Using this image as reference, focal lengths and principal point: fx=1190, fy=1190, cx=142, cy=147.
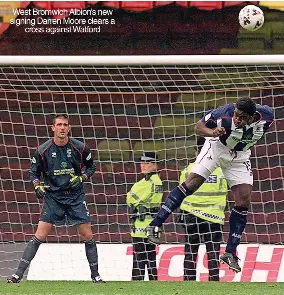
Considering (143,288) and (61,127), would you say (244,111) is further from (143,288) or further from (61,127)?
(61,127)

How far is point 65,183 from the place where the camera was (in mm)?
11227

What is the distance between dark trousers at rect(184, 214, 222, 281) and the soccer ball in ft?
7.00

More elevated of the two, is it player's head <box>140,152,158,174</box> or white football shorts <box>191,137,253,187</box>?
white football shorts <box>191,137,253,187</box>

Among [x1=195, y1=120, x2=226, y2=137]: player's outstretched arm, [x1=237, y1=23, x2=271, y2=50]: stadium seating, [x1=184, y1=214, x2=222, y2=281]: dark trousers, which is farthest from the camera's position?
[x1=237, y1=23, x2=271, y2=50]: stadium seating

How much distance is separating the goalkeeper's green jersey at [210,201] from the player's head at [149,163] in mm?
565

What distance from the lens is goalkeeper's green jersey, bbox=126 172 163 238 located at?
40.9 feet

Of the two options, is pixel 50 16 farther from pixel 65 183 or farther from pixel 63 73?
pixel 65 183

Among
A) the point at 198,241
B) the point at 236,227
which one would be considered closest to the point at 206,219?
the point at 198,241

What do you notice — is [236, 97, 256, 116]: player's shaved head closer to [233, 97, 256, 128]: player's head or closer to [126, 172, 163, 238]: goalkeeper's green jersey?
[233, 97, 256, 128]: player's head

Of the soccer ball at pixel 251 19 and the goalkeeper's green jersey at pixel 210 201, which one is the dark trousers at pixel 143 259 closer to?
the goalkeeper's green jersey at pixel 210 201

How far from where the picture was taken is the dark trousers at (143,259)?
40.9 feet

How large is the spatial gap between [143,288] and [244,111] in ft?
5.89

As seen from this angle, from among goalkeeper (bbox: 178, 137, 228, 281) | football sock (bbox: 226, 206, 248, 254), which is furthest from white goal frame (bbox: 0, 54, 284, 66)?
→ football sock (bbox: 226, 206, 248, 254)

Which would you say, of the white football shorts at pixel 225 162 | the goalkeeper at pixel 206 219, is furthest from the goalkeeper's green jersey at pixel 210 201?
the white football shorts at pixel 225 162
